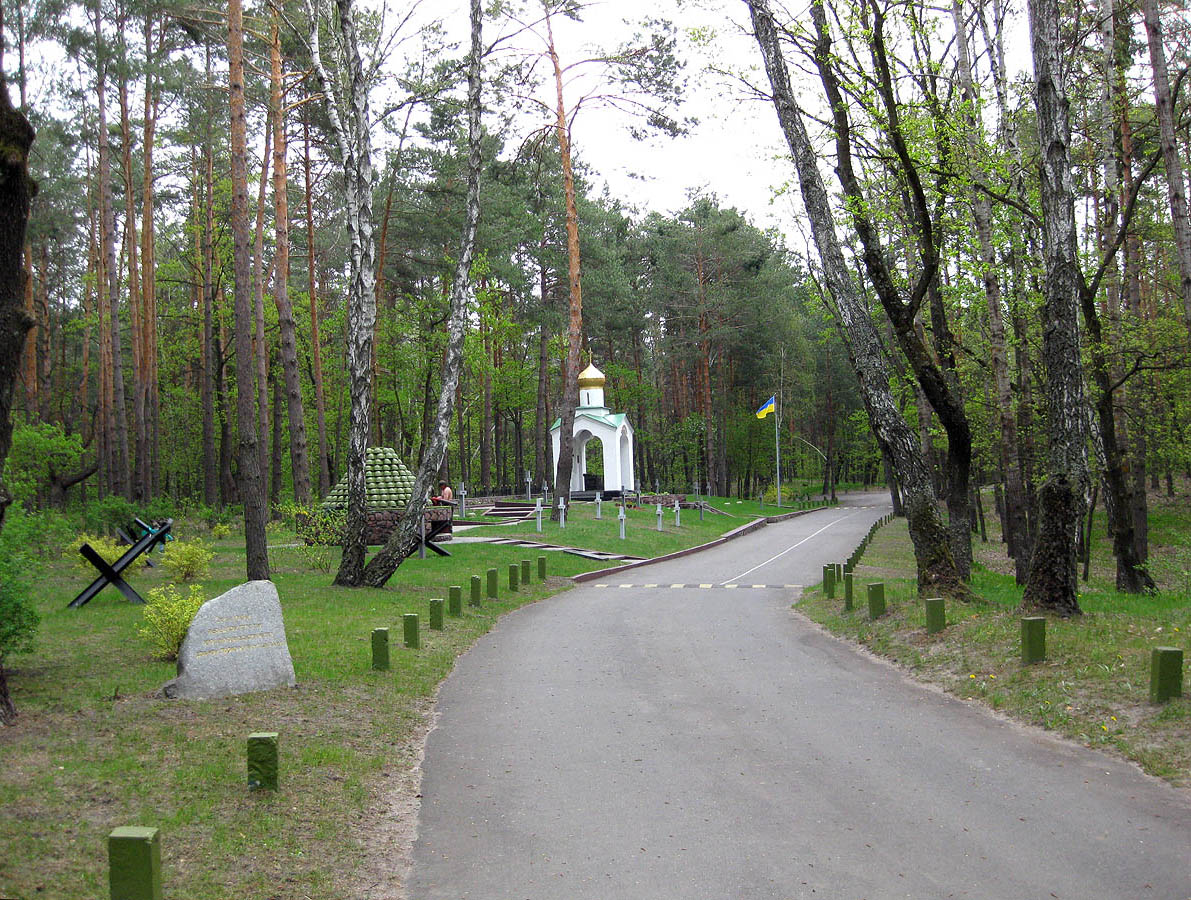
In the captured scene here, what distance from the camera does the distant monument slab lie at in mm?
7250

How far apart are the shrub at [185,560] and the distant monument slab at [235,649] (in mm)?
7319

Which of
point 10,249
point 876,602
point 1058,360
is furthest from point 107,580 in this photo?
point 1058,360

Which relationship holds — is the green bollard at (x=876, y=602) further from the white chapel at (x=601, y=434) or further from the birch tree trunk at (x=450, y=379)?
the white chapel at (x=601, y=434)

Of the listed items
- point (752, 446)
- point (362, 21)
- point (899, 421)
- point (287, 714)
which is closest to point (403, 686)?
point (287, 714)

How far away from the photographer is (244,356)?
12.9 metres

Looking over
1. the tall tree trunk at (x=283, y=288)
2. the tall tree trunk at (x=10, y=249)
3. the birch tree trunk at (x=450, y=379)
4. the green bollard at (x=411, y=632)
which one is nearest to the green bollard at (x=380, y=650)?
the green bollard at (x=411, y=632)

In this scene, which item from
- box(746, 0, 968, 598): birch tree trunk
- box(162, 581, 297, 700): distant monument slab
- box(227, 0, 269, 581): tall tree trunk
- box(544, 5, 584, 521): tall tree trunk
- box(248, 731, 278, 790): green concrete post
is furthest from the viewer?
box(544, 5, 584, 521): tall tree trunk

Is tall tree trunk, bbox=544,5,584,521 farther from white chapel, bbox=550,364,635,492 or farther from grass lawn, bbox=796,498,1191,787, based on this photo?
grass lawn, bbox=796,498,1191,787

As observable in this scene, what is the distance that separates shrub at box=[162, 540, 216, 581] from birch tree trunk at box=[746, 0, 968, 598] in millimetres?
11023

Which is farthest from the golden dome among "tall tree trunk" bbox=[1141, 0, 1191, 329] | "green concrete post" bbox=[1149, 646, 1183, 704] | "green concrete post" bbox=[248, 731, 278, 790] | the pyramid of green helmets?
"green concrete post" bbox=[248, 731, 278, 790]

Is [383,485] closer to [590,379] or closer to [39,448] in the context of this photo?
[39,448]

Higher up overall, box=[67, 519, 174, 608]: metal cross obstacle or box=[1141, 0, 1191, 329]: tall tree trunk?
box=[1141, 0, 1191, 329]: tall tree trunk

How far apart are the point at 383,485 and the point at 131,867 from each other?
65.2 ft

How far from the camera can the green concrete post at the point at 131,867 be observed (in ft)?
12.0
